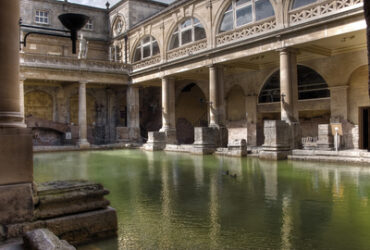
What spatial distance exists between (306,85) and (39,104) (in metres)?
20.6

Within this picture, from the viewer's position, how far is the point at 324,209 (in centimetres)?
536

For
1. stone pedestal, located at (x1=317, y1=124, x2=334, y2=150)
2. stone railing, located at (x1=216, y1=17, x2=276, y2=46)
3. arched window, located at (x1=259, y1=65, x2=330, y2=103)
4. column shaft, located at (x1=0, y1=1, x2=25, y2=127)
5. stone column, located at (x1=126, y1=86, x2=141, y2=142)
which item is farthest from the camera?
stone column, located at (x1=126, y1=86, x2=141, y2=142)

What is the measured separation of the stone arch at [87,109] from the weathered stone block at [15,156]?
2587 centimetres

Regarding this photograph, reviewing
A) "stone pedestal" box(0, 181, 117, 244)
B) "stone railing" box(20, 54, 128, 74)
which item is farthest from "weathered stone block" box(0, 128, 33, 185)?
"stone railing" box(20, 54, 128, 74)

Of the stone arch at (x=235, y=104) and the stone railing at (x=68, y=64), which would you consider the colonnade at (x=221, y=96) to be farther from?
the stone railing at (x=68, y=64)

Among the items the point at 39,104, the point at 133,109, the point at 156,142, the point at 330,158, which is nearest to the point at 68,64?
the point at 39,104

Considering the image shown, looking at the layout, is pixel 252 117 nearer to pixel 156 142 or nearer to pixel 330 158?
pixel 156 142

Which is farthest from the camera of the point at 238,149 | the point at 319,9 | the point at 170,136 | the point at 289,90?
the point at 170,136

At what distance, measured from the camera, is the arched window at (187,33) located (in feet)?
68.3

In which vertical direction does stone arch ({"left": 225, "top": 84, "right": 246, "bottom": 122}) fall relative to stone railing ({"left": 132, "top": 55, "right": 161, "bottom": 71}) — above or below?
below

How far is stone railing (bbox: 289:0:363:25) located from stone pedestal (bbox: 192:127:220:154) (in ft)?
22.1

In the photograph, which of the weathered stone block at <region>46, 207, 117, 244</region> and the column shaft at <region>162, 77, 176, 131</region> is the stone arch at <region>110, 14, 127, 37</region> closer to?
the column shaft at <region>162, 77, 176, 131</region>

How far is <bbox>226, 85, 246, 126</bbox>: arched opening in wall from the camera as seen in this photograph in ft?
79.0

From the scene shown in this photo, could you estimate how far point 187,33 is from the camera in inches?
850
